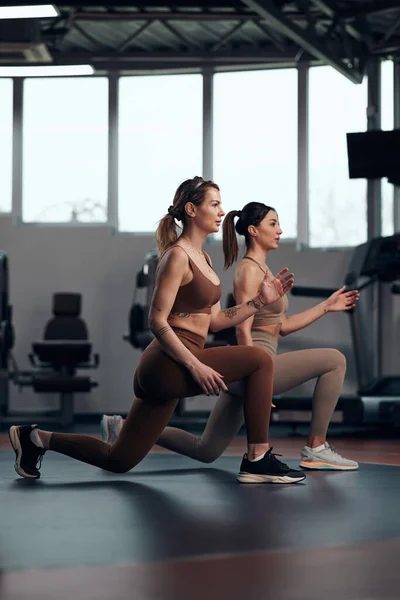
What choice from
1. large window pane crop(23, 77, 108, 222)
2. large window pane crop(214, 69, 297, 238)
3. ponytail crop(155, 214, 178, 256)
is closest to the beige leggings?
ponytail crop(155, 214, 178, 256)

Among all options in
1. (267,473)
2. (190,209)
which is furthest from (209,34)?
(267,473)

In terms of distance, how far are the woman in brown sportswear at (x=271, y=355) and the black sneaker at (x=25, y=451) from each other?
0.32m

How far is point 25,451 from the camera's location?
12.5 ft

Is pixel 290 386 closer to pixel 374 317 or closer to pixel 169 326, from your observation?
pixel 169 326

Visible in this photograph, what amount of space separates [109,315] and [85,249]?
0.71 meters

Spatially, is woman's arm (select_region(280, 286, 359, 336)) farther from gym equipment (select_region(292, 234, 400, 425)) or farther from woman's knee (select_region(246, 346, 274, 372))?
gym equipment (select_region(292, 234, 400, 425))

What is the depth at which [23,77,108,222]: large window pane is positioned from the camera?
9.44m

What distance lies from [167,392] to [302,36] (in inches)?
196

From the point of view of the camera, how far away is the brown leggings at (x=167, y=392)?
3432 millimetres

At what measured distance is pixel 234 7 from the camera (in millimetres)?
7855

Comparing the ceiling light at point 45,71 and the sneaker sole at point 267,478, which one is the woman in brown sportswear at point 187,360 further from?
the ceiling light at point 45,71

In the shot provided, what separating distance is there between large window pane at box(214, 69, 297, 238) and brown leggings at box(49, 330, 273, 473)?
5699 millimetres

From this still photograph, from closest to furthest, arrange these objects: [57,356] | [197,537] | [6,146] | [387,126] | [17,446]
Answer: [197,537] < [17,446] < [57,356] < [387,126] < [6,146]

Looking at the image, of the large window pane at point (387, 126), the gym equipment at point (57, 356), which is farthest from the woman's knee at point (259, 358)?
the large window pane at point (387, 126)
